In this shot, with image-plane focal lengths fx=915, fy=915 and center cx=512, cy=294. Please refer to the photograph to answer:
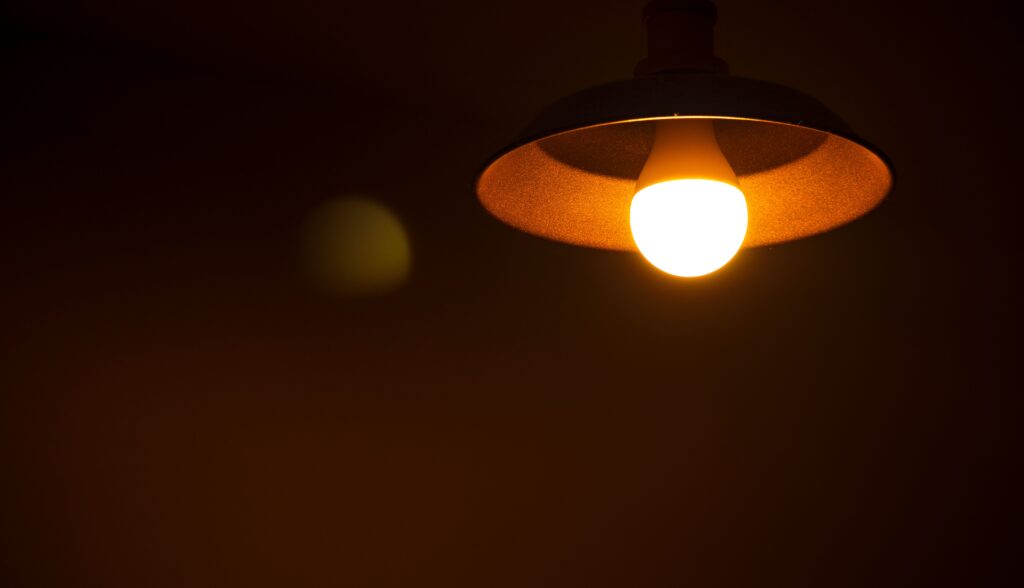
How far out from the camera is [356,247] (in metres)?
1.93

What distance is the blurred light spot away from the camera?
1.89 m

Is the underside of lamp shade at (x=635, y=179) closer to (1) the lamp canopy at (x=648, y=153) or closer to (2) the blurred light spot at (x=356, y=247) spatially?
(1) the lamp canopy at (x=648, y=153)

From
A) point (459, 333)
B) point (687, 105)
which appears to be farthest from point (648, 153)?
point (459, 333)

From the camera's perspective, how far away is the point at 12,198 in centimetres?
167

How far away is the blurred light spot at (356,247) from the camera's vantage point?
1.89 metres

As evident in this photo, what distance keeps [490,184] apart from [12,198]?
1202 mm

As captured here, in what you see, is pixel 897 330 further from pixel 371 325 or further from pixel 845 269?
pixel 371 325

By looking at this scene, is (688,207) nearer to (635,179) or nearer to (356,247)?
(635,179)

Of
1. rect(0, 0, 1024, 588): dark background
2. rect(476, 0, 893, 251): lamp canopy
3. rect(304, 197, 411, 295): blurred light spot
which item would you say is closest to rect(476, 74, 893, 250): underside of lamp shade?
rect(476, 0, 893, 251): lamp canopy

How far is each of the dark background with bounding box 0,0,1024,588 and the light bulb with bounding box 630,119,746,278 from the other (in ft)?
2.79

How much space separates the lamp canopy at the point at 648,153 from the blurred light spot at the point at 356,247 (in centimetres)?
104

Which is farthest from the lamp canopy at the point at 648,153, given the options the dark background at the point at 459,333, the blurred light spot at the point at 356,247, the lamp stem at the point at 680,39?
the blurred light spot at the point at 356,247

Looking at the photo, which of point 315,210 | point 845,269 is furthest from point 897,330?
point 315,210

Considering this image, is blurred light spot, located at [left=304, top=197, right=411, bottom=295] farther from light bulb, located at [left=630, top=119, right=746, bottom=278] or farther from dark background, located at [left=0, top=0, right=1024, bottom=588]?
light bulb, located at [left=630, top=119, right=746, bottom=278]
